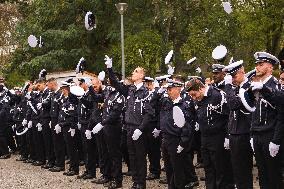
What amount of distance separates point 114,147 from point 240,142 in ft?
11.2

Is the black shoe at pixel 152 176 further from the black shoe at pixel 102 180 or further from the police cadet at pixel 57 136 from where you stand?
the police cadet at pixel 57 136

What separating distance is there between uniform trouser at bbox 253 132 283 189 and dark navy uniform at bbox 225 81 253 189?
579 mm

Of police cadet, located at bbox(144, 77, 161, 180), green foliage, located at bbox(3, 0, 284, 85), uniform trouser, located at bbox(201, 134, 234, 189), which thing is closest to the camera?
uniform trouser, located at bbox(201, 134, 234, 189)

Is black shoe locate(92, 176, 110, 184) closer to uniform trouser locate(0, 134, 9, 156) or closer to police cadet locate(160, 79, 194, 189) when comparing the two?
police cadet locate(160, 79, 194, 189)

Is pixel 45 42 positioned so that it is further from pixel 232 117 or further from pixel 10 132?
pixel 232 117

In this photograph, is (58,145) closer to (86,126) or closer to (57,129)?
(57,129)

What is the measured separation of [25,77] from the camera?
29.9 metres

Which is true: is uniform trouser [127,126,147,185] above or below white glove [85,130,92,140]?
below

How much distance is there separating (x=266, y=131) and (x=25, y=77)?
79.9 feet

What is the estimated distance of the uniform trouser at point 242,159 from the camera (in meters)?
7.52

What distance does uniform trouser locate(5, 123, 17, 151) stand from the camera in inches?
668

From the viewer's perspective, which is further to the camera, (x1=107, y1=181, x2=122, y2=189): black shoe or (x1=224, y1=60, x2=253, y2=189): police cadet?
(x1=107, y1=181, x2=122, y2=189): black shoe

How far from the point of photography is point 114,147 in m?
10.4

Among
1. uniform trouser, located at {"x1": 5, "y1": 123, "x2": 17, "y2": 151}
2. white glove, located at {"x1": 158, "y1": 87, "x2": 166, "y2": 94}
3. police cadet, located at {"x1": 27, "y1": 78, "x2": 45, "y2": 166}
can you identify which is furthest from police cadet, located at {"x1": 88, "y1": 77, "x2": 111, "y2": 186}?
uniform trouser, located at {"x1": 5, "y1": 123, "x2": 17, "y2": 151}
